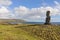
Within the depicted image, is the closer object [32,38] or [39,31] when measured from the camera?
[32,38]

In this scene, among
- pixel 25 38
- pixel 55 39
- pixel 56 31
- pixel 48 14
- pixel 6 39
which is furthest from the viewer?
pixel 48 14

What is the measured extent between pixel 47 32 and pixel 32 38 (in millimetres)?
7263

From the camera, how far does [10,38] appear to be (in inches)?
1377

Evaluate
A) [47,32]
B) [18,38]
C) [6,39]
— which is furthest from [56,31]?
[6,39]

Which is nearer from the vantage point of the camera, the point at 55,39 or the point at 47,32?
the point at 55,39

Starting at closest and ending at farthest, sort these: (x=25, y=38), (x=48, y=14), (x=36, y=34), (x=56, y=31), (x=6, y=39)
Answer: (x=6, y=39) → (x=25, y=38) → (x=36, y=34) → (x=56, y=31) → (x=48, y=14)

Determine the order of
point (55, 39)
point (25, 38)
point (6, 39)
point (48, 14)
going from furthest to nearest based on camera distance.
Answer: point (48, 14), point (55, 39), point (25, 38), point (6, 39)

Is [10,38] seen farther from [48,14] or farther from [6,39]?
[48,14]

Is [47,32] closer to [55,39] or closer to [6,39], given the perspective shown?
[55,39]

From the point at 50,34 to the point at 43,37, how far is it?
327cm

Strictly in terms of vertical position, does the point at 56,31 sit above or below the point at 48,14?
below

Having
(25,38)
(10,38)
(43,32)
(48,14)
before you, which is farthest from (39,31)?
(48,14)

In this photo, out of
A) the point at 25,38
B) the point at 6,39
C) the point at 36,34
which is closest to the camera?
the point at 6,39

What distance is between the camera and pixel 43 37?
3959cm
